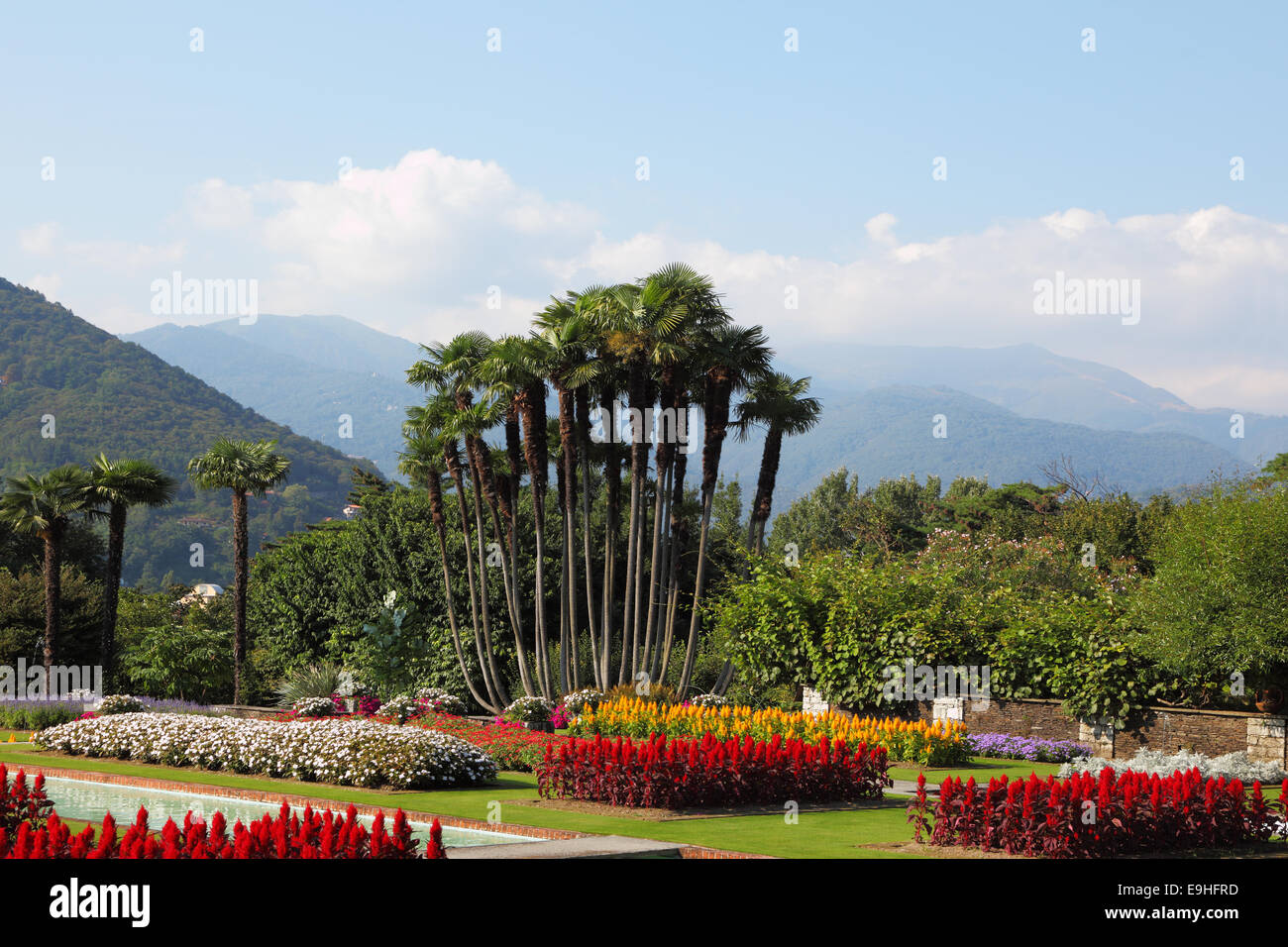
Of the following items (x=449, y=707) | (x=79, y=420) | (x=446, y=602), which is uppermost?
(x=79, y=420)

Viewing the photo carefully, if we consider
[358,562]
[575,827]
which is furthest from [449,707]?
[575,827]

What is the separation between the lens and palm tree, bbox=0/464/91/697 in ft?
117

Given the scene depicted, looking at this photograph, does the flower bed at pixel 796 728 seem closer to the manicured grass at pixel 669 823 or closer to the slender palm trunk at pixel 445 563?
the manicured grass at pixel 669 823

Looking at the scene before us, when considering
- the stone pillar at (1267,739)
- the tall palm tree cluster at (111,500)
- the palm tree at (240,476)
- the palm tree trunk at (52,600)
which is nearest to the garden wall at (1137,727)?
the stone pillar at (1267,739)

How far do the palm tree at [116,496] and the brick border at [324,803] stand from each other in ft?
57.0

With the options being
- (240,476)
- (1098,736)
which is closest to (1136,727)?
(1098,736)

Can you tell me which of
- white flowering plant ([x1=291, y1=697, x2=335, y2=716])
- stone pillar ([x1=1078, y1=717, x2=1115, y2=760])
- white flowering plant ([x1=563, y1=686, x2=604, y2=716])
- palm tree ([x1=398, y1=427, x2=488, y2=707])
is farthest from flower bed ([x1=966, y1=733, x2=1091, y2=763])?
palm tree ([x1=398, y1=427, x2=488, y2=707])

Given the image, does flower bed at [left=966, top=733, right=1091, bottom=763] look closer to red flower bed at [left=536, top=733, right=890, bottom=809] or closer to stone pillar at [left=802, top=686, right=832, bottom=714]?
stone pillar at [left=802, top=686, right=832, bottom=714]

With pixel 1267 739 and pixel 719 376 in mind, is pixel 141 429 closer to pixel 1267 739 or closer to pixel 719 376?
pixel 719 376

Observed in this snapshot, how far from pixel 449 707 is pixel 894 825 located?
18.0 meters

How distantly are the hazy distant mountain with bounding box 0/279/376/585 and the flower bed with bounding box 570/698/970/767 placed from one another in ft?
272

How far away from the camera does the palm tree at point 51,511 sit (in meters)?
35.7
